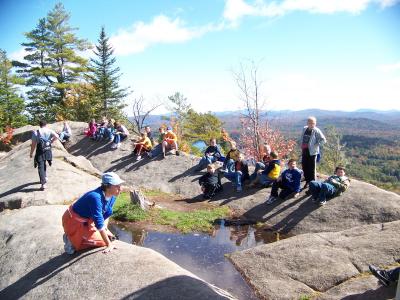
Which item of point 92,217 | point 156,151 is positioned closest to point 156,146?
point 156,151

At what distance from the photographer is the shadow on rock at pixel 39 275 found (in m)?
5.47

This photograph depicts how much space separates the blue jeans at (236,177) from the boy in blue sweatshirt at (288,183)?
5.64ft

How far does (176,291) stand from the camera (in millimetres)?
4820

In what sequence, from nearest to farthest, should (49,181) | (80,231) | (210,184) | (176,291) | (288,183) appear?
(176,291)
(80,231)
(288,183)
(49,181)
(210,184)

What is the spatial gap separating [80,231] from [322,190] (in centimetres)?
720

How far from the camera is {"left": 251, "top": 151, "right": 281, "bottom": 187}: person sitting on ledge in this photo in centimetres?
1165

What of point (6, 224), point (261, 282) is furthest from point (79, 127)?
point (261, 282)

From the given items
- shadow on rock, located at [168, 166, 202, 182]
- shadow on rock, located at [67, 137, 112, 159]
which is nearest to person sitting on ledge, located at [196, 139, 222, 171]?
→ shadow on rock, located at [168, 166, 202, 182]

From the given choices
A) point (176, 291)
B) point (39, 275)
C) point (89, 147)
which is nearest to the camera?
point (176, 291)

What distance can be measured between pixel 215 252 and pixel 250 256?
96cm

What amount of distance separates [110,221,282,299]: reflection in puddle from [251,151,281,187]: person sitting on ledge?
2689 mm

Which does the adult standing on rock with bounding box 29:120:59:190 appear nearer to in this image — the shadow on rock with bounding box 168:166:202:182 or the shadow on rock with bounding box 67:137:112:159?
the shadow on rock with bounding box 168:166:202:182

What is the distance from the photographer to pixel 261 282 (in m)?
6.29

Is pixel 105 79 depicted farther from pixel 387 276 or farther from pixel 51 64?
pixel 387 276
